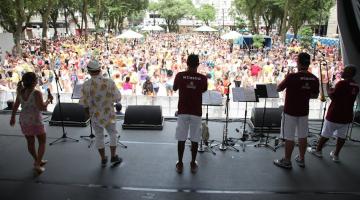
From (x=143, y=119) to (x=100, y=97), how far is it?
215cm

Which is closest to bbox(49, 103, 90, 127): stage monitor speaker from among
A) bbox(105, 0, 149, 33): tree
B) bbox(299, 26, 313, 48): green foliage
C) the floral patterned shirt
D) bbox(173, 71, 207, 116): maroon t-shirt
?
the floral patterned shirt

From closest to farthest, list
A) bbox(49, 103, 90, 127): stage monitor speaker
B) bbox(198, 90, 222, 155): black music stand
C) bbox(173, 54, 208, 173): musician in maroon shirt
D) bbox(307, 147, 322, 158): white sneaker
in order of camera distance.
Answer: bbox(173, 54, 208, 173): musician in maroon shirt, bbox(307, 147, 322, 158): white sneaker, bbox(198, 90, 222, 155): black music stand, bbox(49, 103, 90, 127): stage monitor speaker

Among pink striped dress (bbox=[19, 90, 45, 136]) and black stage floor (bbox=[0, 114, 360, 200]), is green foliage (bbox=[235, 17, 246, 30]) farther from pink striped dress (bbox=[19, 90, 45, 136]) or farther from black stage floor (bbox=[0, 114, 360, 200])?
pink striped dress (bbox=[19, 90, 45, 136])

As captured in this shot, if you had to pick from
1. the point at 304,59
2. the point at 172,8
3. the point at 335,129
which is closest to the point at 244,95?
the point at 335,129

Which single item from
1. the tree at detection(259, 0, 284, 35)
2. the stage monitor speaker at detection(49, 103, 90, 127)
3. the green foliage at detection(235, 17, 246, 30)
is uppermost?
the tree at detection(259, 0, 284, 35)

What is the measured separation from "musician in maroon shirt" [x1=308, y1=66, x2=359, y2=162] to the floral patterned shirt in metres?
2.82

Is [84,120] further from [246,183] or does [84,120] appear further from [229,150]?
[246,183]

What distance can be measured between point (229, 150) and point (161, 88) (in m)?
6.58

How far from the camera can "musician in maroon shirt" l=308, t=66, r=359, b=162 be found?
14.1 ft

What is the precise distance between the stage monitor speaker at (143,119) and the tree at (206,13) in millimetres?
64208

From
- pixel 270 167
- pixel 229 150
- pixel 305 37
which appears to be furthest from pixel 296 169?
pixel 305 37

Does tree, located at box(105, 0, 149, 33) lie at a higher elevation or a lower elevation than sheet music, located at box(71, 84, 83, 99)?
higher

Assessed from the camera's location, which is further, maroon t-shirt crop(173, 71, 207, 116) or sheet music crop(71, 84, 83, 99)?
sheet music crop(71, 84, 83, 99)

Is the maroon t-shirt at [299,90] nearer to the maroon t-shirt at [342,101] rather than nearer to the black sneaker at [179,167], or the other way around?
the maroon t-shirt at [342,101]
